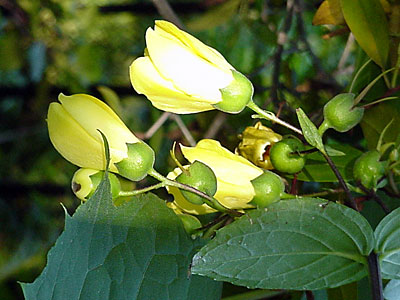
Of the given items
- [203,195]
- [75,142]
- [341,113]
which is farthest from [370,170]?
[75,142]

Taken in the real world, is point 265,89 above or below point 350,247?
below

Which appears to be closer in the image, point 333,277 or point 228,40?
point 333,277

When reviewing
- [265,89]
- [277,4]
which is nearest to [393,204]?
[265,89]

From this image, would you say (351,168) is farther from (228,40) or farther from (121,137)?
(228,40)

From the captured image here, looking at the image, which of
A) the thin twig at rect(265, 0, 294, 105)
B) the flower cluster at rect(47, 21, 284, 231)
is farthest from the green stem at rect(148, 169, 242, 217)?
the thin twig at rect(265, 0, 294, 105)

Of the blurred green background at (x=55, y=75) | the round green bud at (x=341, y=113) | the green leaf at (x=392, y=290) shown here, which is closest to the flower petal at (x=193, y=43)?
the round green bud at (x=341, y=113)

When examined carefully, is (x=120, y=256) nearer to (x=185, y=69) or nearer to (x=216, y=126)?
(x=185, y=69)

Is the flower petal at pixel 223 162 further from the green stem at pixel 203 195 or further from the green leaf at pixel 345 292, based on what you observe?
the green leaf at pixel 345 292
